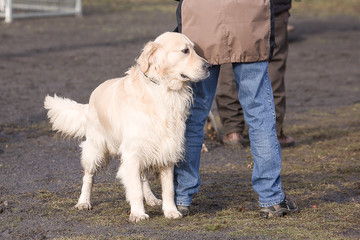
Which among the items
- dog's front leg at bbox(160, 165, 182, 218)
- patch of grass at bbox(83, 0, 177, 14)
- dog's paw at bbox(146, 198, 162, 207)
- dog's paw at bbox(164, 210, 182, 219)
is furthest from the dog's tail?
patch of grass at bbox(83, 0, 177, 14)

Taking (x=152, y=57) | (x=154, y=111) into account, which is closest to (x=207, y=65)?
(x=152, y=57)

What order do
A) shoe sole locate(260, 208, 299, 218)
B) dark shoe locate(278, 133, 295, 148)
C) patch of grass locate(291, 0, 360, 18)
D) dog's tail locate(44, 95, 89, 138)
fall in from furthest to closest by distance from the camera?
patch of grass locate(291, 0, 360, 18), dark shoe locate(278, 133, 295, 148), dog's tail locate(44, 95, 89, 138), shoe sole locate(260, 208, 299, 218)

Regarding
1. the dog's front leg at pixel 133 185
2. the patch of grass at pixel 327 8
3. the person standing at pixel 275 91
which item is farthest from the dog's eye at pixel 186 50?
the patch of grass at pixel 327 8

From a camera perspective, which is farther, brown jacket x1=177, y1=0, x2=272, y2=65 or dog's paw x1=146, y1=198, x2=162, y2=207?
dog's paw x1=146, y1=198, x2=162, y2=207

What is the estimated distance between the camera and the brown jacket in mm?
4594

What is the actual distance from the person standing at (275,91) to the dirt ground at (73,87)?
328mm

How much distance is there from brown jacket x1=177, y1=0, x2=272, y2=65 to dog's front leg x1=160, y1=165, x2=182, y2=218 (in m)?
0.95

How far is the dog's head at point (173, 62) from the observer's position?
4.60 metres

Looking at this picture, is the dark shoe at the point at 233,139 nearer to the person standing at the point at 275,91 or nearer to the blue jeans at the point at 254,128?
the person standing at the point at 275,91

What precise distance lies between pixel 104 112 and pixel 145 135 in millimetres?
491

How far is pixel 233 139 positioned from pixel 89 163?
2779 mm

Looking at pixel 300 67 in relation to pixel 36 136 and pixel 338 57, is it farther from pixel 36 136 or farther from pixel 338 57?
pixel 36 136

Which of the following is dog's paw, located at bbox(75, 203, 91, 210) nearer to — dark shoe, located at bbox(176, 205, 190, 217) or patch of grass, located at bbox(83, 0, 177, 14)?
dark shoe, located at bbox(176, 205, 190, 217)

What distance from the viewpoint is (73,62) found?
12812mm
